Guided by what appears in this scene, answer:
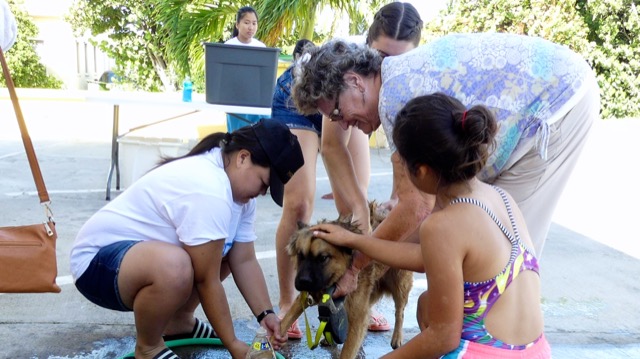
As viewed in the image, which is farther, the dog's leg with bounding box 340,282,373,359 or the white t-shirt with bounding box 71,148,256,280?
the dog's leg with bounding box 340,282,373,359

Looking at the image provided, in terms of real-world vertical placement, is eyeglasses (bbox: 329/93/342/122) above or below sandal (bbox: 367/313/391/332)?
above

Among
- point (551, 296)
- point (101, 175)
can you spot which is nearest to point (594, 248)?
point (551, 296)

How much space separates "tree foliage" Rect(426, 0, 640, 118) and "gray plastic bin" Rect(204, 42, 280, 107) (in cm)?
1263

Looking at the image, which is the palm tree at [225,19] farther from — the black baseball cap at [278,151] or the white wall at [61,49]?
the white wall at [61,49]

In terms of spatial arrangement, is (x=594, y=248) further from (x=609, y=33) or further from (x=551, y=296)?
(x=609, y=33)

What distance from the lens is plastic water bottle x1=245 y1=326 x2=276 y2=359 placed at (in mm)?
2789

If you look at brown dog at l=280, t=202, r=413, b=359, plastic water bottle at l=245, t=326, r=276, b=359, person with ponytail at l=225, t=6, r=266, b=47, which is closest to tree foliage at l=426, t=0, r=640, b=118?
person with ponytail at l=225, t=6, r=266, b=47

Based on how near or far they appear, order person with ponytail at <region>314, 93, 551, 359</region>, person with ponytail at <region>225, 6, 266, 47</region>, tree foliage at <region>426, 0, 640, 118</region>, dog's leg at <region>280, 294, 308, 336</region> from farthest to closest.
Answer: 1. tree foliage at <region>426, 0, 640, 118</region>
2. person with ponytail at <region>225, 6, 266, 47</region>
3. dog's leg at <region>280, 294, 308, 336</region>
4. person with ponytail at <region>314, 93, 551, 359</region>

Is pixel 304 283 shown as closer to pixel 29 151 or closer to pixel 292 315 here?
pixel 292 315

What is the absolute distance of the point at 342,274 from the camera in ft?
9.96

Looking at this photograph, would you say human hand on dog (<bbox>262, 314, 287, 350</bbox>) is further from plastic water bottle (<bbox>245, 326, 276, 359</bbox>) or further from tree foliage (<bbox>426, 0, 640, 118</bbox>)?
tree foliage (<bbox>426, 0, 640, 118</bbox>)

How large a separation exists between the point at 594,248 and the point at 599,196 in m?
2.89

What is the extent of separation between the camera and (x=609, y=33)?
662 inches

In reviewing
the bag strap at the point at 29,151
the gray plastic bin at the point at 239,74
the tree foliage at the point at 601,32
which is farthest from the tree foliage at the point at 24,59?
the bag strap at the point at 29,151
